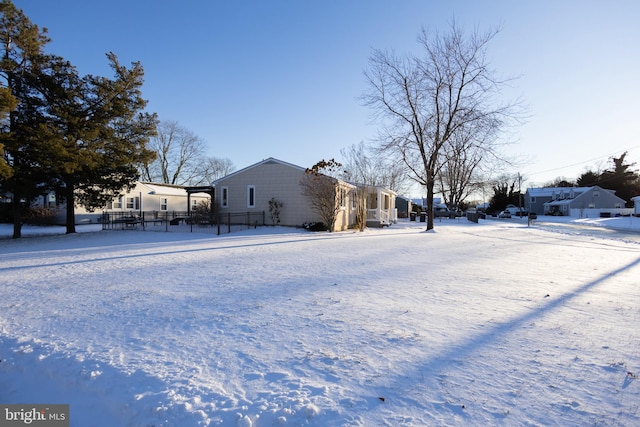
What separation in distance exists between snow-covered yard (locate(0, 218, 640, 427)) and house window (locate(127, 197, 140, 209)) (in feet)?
83.5

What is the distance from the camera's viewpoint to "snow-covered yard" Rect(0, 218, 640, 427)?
8.67ft

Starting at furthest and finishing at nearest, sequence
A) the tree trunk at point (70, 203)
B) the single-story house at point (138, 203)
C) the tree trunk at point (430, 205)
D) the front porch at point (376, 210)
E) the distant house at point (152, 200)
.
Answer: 1. the distant house at point (152, 200)
2. the single-story house at point (138, 203)
3. the front porch at point (376, 210)
4. the tree trunk at point (430, 205)
5. the tree trunk at point (70, 203)

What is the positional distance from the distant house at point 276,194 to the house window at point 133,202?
1266 cm

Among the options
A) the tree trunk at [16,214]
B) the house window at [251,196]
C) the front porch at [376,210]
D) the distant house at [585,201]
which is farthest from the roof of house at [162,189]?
the distant house at [585,201]

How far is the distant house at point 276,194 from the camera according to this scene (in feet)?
66.6

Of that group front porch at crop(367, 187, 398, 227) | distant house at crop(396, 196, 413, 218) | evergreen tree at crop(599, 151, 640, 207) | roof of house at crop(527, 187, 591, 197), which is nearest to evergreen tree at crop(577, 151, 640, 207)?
evergreen tree at crop(599, 151, 640, 207)

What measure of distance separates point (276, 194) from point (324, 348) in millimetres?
17735

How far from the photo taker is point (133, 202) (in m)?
30.7

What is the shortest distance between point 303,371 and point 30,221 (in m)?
31.7

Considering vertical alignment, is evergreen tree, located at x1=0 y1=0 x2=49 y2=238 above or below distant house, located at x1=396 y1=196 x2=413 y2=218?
above

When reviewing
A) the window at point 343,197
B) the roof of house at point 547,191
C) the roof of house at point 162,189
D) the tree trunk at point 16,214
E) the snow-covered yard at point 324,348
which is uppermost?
the roof of house at point 547,191

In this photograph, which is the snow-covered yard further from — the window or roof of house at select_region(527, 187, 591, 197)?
roof of house at select_region(527, 187, 591, 197)

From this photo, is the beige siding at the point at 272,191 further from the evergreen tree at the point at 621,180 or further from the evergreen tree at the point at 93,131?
the evergreen tree at the point at 621,180

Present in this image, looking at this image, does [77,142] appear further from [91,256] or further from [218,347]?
[218,347]
